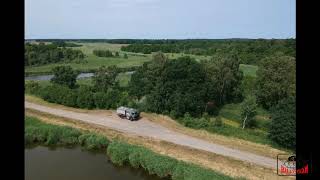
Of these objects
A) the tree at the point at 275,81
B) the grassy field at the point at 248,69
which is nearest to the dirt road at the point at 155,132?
the tree at the point at 275,81

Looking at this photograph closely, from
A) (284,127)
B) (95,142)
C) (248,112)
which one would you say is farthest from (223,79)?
(95,142)

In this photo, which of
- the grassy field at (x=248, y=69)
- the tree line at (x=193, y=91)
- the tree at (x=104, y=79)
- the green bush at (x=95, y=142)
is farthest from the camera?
the grassy field at (x=248, y=69)

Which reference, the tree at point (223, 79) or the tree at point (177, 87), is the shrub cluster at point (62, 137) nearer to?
the tree at point (177, 87)

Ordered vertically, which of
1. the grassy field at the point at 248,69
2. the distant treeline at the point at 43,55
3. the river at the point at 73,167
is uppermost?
the distant treeline at the point at 43,55

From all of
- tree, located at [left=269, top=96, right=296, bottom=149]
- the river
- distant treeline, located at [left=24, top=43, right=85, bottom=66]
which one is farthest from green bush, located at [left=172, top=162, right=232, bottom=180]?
distant treeline, located at [left=24, top=43, right=85, bottom=66]
